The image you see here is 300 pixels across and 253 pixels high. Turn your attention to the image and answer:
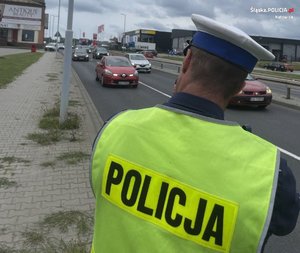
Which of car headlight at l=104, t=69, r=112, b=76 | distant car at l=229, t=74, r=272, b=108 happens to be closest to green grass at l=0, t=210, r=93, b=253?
distant car at l=229, t=74, r=272, b=108

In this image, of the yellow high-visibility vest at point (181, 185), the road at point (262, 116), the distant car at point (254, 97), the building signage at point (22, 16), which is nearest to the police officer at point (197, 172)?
the yellow high-visibility vest at point (181, 185)

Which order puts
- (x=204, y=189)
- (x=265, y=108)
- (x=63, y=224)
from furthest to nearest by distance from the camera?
(x=265, y=108), (x=63, y=224), (x=204, y=189)

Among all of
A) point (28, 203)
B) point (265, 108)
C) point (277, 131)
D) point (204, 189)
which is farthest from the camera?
point (265, 108)

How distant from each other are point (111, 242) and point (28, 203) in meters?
3.82

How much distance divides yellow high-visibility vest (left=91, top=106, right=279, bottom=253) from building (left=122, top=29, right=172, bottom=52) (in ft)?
330

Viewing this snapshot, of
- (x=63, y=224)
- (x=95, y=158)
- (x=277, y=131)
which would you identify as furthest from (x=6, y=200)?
(x=277, y=131)

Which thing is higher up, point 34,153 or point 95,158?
point 95,158

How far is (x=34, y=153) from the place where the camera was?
762 cm

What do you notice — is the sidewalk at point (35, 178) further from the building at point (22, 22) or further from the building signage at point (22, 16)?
the building signage at point (22, 16)

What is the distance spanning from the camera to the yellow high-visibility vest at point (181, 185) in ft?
4.54

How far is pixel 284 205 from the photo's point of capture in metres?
1.45

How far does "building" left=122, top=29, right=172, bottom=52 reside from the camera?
10332cm

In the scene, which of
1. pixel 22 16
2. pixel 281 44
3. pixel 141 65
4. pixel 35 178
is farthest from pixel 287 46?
pixel 35 178

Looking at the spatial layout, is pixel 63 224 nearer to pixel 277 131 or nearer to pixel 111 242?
pixel 111 242
